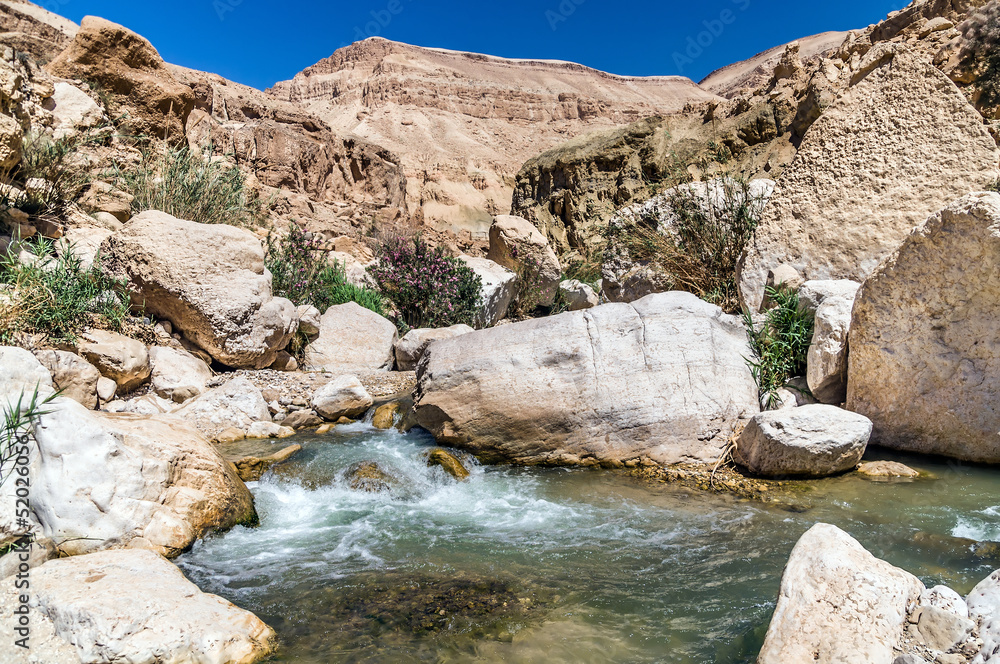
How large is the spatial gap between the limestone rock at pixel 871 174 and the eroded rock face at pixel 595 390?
1.40 meters

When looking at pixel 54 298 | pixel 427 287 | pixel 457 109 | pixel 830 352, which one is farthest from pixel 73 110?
pixel 457 109

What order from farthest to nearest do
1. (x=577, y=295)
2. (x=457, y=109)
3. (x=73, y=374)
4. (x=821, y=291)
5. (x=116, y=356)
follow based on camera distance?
(x=457, y=109) → (x=577, y=295) → (x=116, y=356) → (x=821, y=291) → (x=73, y=374)

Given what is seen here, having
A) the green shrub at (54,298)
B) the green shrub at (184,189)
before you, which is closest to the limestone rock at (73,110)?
the green shrub at (184,189)

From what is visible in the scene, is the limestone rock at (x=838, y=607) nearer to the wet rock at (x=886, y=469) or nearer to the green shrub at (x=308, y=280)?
the wet rock at (x=886, y=469)

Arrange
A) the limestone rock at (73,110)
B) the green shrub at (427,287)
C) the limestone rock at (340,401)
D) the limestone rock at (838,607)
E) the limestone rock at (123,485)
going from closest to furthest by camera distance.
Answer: the limestone rock at (838,607), the limestone rock at (123,485), the limestone rock at (340,401), the limestone rock at (73,110), the green shrub at (427,287)

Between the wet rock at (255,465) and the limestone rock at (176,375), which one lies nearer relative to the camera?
the wet rock at (255,465)

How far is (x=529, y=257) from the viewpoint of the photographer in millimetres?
12266

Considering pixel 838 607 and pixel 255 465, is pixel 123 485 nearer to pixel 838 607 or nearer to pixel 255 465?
pixel 255 465

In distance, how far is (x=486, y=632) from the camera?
2648mm

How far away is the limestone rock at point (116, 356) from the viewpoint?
5.53m

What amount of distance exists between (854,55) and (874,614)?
46.6 feet

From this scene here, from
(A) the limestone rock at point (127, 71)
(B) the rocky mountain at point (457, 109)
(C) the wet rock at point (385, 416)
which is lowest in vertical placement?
(C) the wet rock at point (385, 416)

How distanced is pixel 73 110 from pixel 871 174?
1100 centimetres

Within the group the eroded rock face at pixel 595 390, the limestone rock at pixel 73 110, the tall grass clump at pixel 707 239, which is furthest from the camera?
the limestone rock at pixel 73 110
